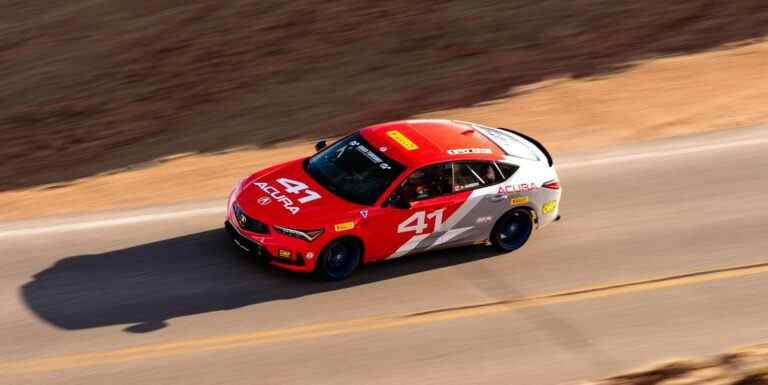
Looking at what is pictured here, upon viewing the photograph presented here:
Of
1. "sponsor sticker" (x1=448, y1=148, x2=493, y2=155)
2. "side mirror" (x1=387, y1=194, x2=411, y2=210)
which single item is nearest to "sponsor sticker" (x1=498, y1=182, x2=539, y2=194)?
"sponsor sticker" (x1=448, y1=148, x2=493, y2=155)

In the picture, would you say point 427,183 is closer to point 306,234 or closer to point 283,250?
point 306,234

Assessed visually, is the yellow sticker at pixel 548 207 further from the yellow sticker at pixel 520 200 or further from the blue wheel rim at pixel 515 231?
the yellow sticker at pixel 520 200

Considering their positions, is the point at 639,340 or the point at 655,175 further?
the point at 655,175

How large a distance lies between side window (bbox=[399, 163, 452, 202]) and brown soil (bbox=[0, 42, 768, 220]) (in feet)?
11.9

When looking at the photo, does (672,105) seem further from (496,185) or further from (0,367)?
(0,367)

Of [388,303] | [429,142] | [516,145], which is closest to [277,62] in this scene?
[516,145]

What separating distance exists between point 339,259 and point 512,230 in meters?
2.45

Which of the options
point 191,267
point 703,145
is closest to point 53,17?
point 191,267

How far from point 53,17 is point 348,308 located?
1535cm

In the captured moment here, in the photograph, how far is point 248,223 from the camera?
11859 millimetres

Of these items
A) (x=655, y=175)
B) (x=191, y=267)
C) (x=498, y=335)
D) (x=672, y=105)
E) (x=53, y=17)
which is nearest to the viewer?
(x=498, y=335)

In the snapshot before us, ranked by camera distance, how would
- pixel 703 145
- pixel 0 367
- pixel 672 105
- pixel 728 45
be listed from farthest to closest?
pixel 728 45
pixel 672 105
pixel 703 145
pixel 0 367

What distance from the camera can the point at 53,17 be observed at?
78.4 feet

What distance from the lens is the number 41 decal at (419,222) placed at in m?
12.0
